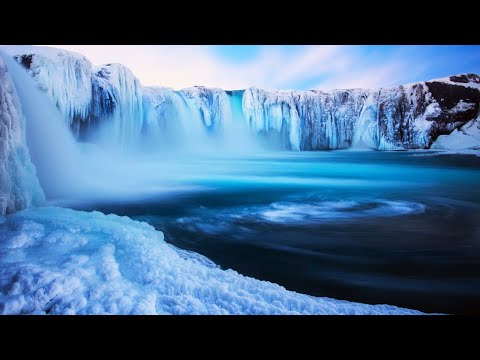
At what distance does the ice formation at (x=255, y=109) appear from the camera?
10.3 ft

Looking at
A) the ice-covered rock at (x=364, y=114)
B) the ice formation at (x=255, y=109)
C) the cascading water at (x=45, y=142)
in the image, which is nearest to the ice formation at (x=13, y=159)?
the cascading water at (x=45, y=142)

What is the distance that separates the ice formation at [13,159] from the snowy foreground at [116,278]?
0.16 meters

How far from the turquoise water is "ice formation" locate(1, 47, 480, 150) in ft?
1.63

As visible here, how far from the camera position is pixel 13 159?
2748 millimetres

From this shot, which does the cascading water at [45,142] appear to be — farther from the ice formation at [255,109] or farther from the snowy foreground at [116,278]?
the snowy foreground at [116,278]

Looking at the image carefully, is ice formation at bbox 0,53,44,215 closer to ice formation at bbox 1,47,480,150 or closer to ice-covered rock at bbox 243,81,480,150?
ice formation at bbox 1,47,480,150

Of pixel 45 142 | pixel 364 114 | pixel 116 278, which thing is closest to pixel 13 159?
pixel 45 142

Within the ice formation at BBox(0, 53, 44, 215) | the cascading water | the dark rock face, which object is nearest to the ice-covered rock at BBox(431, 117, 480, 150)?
the dark rock face

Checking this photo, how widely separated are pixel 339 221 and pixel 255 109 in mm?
2137

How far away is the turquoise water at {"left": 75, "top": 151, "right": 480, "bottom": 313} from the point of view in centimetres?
242

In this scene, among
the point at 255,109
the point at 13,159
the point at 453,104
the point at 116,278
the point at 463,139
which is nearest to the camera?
the point at 116,278

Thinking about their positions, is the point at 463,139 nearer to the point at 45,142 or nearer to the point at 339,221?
the point at 339,221
